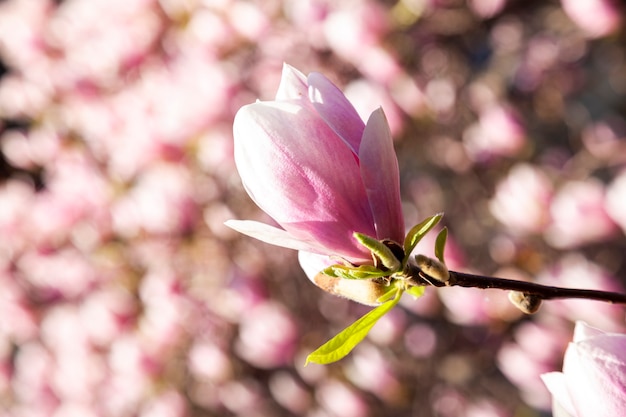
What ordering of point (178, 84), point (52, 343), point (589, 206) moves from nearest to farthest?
point (589, 206) < point (178, 84) < point (52, 343)

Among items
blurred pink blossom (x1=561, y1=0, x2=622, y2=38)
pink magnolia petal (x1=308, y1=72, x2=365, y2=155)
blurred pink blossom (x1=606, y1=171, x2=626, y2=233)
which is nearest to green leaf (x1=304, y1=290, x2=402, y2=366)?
pink magnolia petal (x1=308, y1=72, x2=365, y2=155)

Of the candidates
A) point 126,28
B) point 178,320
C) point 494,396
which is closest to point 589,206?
point 494,396

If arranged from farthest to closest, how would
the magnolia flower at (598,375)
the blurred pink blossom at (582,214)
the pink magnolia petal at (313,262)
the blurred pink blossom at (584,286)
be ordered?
the blurred pink blossom at (582,214)
the blurred pink blossom at (584,286)
the pink magnolia petal at (313,262)
the magnolia flower at (598,375)

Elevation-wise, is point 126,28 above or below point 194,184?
above

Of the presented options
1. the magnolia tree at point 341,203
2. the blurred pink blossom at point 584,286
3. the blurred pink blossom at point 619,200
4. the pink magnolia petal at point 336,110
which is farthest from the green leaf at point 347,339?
the blurred pink blossom at point 619,200

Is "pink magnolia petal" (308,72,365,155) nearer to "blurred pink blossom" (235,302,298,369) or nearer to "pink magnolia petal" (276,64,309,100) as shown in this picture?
"pink magnolia petal" (276,64,309,100)

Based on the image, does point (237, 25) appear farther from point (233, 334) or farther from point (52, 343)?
point (52, 343)

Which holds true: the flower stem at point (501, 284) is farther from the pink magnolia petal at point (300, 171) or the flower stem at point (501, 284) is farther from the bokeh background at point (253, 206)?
the bokeh background at point (253, 206)

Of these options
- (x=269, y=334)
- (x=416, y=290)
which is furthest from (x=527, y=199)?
(x=416, y=290)
